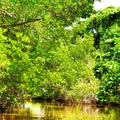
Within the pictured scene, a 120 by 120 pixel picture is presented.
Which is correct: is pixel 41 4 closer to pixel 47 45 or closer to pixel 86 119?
pixel 47 45

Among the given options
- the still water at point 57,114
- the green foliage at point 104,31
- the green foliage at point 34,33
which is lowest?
the still water at point 57,114

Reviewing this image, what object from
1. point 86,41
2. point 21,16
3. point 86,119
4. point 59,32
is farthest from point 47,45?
point 86,41

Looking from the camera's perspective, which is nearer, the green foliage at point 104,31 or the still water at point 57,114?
the still water at point 57,114

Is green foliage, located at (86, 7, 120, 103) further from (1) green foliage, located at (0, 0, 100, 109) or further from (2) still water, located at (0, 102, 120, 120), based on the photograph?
(1) green foliage, located at (0, 0, 100, 109)

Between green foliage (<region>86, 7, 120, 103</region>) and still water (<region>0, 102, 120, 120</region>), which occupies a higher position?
green foliage (<region>86, 7, 120, 103</region>)

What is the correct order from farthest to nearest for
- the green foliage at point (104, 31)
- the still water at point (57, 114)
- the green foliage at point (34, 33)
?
the green foliage at point (104, 31) < the still water at point (57, 114) < the green foliage at point (34, 33)

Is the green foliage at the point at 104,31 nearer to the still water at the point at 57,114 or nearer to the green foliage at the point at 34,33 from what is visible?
the still water at the point at 57,114

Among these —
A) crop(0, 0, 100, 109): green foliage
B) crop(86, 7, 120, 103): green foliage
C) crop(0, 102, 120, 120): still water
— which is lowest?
crop(0, 102, 120, 120): still water

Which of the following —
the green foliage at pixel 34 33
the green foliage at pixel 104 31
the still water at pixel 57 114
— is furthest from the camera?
the green foliage at pixel 104 31

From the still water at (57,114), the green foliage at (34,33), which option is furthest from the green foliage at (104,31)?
the green foliage at (34,33)

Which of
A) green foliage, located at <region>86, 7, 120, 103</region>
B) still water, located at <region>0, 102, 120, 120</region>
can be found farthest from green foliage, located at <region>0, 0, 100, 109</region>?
green foliage, located at <region>86, 7, 120, 103</region>

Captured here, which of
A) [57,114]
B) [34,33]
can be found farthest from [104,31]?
[34,33]

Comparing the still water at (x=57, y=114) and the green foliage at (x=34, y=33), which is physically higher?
the green foliage at (x=34, y=33)

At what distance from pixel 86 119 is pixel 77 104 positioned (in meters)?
17.7
